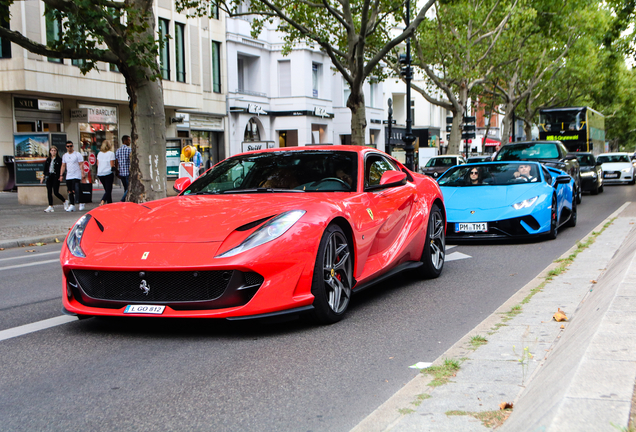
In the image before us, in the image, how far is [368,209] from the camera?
5.74m

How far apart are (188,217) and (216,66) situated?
109ft

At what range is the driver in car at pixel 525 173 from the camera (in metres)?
11.0

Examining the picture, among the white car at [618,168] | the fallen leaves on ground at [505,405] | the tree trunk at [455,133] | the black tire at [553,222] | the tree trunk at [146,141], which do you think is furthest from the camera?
the tree trunk at [455,133]

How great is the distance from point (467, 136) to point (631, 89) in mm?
54244

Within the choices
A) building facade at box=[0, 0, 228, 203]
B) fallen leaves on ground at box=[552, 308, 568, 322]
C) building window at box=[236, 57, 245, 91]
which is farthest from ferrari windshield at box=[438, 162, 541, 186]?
building window at box=[236, 57, 245, 91]

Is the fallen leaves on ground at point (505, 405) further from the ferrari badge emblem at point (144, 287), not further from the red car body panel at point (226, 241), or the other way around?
the ferrari badge emblem at point (144, 287)

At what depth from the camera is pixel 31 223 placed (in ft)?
47.5

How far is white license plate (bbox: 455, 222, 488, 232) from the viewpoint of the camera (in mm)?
10094

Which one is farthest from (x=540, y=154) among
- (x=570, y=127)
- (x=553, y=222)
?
(x=570, y=127)

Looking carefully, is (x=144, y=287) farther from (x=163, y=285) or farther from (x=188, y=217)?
(x=188, y=217)

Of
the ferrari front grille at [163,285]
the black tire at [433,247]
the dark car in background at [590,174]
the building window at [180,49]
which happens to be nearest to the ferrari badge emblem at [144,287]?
the ferrari front grille at [163,285]

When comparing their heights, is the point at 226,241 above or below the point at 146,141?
below

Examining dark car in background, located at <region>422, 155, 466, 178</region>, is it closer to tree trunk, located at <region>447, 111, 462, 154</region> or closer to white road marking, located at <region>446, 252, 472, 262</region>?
tree trunk, located at <region>447, 111, 462, 154</region>

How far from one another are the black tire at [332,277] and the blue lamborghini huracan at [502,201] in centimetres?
518
